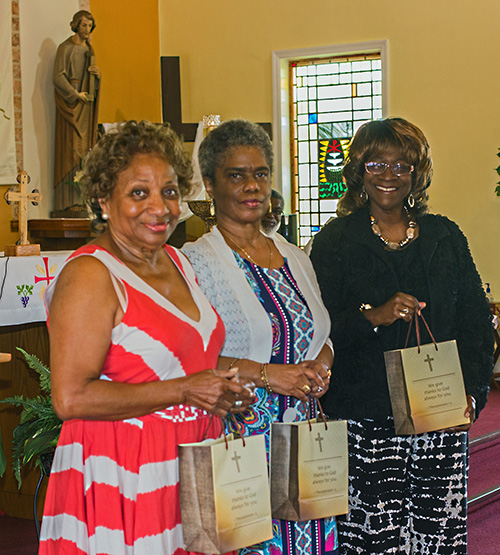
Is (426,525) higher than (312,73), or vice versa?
(312,73)

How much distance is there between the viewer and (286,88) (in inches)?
325

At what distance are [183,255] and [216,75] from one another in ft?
22.2

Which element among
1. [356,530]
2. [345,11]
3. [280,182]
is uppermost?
[345,11]

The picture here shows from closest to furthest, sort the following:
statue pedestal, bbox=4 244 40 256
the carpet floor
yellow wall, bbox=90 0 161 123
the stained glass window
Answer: the carpet floor
statue pedestal, bbox=4 244 40 256
yellow wall, bbox=90 0 161 123
the stained glass window

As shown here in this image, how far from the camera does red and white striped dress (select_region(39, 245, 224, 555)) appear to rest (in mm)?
1549

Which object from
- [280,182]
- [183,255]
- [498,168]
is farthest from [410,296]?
[280,182]

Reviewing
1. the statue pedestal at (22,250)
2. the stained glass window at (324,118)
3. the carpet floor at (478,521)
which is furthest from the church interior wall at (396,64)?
the statue pedestal at (22,250)

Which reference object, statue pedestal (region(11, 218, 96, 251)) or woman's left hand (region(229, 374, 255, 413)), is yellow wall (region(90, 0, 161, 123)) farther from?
woman's left hand (region(229, 374, 255, 413))

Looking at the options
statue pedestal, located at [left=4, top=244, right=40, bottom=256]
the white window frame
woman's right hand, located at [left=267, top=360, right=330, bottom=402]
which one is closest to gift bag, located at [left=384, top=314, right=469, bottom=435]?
woman's right hand, located at [left=267, top=360, right=330, bottom=402]

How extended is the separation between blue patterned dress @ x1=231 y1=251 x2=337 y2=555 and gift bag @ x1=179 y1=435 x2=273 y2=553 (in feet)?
1.22

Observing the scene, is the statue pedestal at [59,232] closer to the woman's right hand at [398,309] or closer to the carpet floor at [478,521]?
the carpet floor at [478,521]

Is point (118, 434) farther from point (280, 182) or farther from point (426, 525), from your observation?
point (280, 182)

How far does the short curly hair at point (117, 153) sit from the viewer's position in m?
1.62

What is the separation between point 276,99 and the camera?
8102 mm
